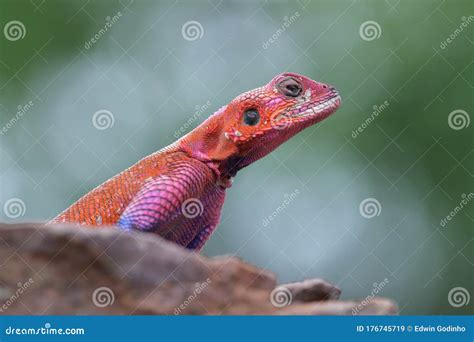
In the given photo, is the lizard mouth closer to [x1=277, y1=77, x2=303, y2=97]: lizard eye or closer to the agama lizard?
the agama lizard

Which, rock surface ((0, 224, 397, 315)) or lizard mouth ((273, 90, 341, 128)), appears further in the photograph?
lizard mouth ((273, 90, 341, 128))

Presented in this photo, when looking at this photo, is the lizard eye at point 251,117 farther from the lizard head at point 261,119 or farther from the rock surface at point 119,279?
the rock surface at point 119,279

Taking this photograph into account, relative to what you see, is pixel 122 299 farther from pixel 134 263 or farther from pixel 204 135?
pixel 204 135

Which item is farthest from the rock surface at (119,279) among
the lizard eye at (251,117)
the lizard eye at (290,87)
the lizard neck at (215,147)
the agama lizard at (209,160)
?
the lizard eye at (290,87)

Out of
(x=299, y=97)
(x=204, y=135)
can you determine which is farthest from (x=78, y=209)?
(x=299, y=97)

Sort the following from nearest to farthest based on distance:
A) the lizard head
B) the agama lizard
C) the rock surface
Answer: the rock surface, the agama lizard, the lizard head

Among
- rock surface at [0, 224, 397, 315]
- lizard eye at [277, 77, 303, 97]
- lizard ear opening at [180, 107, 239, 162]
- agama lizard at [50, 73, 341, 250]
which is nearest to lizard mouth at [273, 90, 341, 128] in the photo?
agama lizard at [50, 73, 341, 250]
